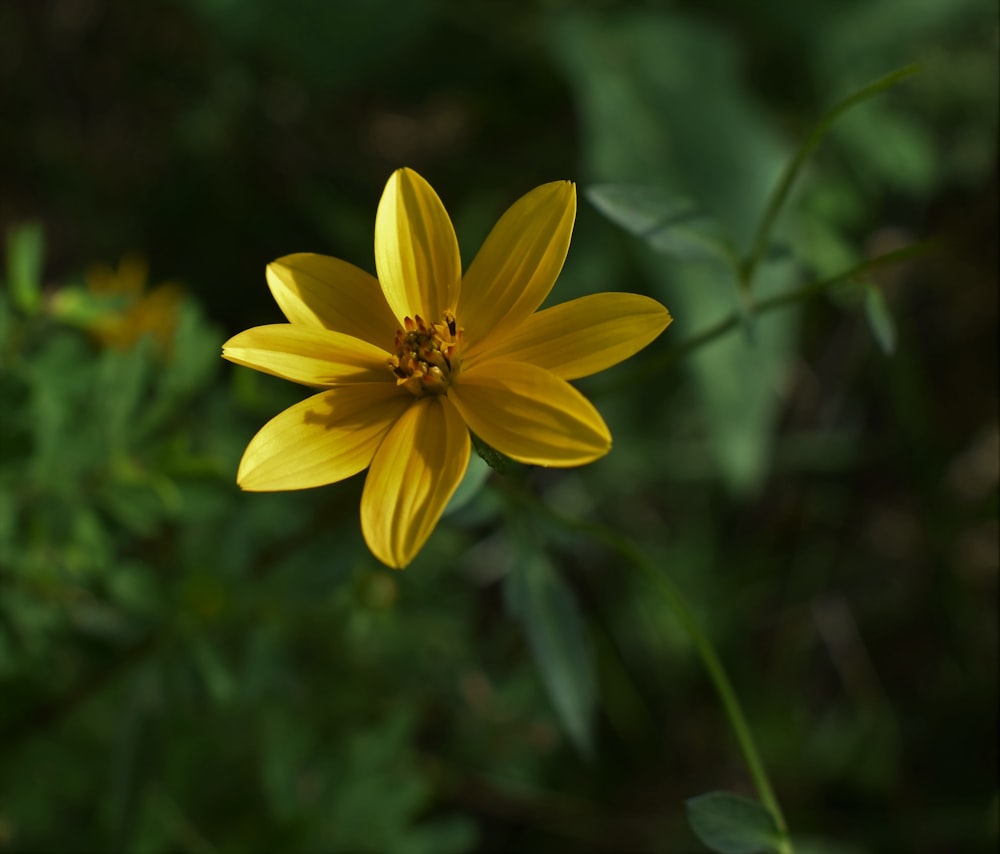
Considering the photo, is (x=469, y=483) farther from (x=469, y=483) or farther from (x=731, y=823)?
(x=731, y=823)

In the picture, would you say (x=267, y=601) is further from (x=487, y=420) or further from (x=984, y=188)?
(x=984, y=188)

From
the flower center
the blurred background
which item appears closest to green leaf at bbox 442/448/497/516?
the flower center

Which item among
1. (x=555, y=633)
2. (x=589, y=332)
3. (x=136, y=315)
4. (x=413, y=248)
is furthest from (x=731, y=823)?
(x=136, y=315)

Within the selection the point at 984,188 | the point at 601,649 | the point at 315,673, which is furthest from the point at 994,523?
the point at 315,673

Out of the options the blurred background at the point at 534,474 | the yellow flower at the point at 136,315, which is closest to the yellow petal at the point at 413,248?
the blurred background at the point at 534,474

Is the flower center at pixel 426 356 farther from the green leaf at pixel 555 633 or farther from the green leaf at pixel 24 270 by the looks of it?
the green leaf at pixel 24 270

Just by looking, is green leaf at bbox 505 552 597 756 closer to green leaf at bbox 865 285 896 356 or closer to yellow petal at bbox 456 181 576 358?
yellow petal at bbox 456 181 576 358

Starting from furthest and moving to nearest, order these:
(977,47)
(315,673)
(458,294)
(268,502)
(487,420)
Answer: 1. (977,47)
2. (315,673)
3. (268,502)
4. (458,294)
5. (487,420)
